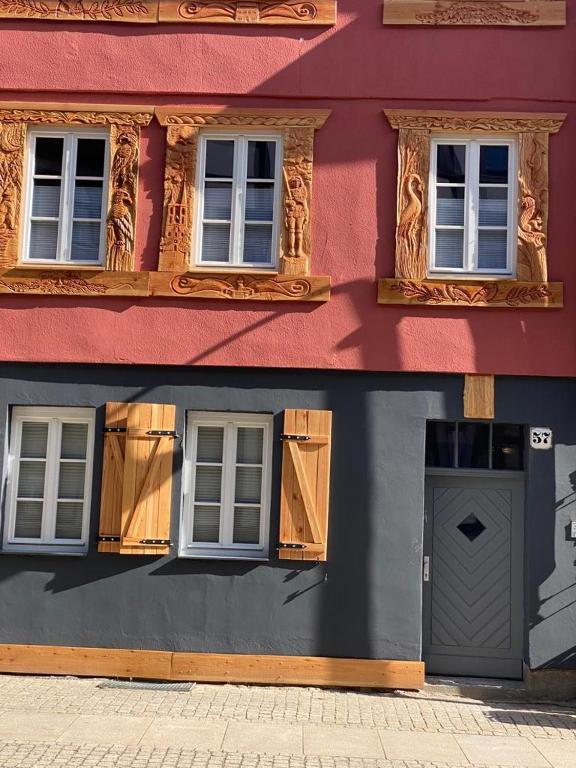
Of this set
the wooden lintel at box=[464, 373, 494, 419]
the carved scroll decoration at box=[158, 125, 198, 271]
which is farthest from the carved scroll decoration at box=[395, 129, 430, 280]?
the carved scroll decoration at box=[158, 125, 198, 271]

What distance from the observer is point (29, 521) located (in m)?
9.48

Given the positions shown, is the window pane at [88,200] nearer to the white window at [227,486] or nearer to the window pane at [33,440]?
the window pane at [33,440]

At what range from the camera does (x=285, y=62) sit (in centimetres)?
966

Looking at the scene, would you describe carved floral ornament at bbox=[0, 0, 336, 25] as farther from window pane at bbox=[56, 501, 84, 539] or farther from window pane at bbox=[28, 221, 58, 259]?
window pane at bbox=[56, 501, 84, 539]

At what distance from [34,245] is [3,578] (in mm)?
3287

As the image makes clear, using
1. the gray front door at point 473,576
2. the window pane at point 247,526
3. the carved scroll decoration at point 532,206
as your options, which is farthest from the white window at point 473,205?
the window pane at point 247,526

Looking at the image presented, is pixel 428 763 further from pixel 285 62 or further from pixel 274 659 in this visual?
pixel 285 62

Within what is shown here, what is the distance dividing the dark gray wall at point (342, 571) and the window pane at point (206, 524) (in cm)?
28

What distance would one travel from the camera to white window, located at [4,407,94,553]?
30.9 feet

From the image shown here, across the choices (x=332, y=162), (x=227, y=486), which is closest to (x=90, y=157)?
(x=332, y=162)

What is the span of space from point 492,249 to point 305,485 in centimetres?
296

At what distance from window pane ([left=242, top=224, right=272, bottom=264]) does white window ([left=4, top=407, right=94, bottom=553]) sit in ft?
7.29

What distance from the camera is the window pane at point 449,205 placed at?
377 inches

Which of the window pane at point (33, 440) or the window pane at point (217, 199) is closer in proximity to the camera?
the window pane at point (33, 440)
